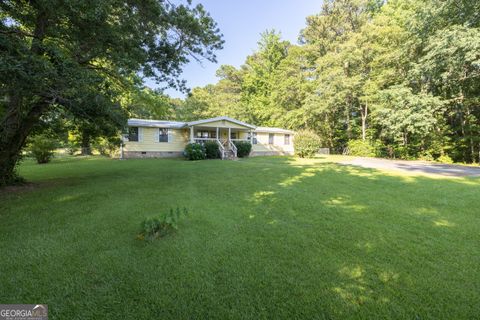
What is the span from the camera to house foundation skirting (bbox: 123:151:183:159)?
56.6ft

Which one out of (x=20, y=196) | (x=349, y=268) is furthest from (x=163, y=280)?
(x=20, y=196)

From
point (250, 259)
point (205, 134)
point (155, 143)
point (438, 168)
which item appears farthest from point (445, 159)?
point (155, 143)

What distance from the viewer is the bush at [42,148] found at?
14.5 metres

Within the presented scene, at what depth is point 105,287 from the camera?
7.26 feet

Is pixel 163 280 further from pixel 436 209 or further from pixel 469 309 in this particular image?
pixel 436 209

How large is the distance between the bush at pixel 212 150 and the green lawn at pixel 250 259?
1177cm

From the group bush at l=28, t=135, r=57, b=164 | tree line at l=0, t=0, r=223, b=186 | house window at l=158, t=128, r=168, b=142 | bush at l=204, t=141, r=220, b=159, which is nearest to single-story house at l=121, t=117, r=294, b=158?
house window at l=158, t=128, r=168, b=142

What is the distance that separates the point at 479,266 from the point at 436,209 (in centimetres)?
231

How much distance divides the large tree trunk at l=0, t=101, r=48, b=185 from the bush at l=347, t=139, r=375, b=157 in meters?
23.2

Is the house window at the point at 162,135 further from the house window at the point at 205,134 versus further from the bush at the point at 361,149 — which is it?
the bush at the point at 361,149

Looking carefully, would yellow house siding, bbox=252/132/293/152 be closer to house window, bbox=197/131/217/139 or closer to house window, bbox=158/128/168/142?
house window, bbox=197/131/217/139

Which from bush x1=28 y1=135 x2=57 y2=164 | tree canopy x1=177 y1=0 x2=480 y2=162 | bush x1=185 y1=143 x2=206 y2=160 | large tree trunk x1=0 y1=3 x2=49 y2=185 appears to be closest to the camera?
large tree trunk x1=0 y1=3 x2=49 y2=185

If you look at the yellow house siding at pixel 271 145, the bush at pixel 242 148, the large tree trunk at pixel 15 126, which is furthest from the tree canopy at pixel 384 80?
the large tree trunk at pixel 15 126

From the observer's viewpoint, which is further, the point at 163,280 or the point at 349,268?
the point at 349,268
